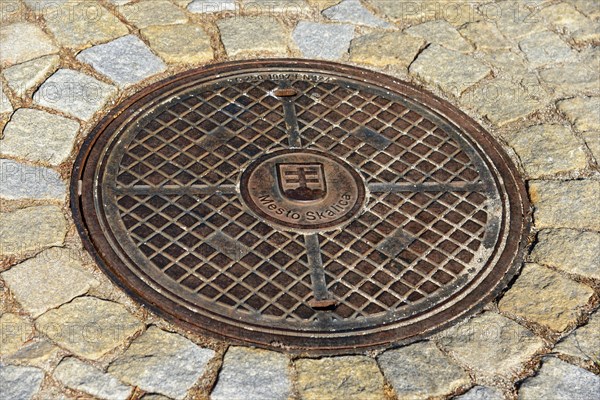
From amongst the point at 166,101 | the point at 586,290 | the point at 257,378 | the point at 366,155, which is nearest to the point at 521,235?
the point at 586,290

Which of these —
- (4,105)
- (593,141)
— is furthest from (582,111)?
(4,105)

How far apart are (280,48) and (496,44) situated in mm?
1117

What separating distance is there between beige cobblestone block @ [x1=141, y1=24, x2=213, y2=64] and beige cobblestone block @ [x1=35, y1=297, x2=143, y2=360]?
5.13 feet

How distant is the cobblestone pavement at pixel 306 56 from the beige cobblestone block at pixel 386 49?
1 cm

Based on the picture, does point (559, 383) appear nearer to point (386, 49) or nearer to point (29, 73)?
point (386, 49)

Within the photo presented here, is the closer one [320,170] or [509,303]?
[509,303]

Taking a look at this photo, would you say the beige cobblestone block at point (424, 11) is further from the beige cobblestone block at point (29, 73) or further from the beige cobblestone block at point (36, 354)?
the beige cobblestone block at point (36, 354)

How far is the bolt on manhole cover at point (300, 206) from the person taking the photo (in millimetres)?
3619

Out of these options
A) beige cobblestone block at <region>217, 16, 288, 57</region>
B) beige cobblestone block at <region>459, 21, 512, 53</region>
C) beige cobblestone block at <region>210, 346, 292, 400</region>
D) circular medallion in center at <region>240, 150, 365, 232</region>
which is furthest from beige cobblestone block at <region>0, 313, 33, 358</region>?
beige cobblestone block at <region>459, 21, 512, 53</region>

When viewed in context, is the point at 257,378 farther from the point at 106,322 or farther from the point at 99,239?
the point at 99,239

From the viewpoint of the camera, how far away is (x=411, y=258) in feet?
12.6

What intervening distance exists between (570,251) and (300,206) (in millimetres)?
1096

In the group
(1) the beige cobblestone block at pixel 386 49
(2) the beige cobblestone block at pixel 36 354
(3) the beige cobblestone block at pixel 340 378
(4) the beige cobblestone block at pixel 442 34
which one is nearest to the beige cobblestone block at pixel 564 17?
(4) the beige cobblestone block at pixel 442 34

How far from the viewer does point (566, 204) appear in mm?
4156
